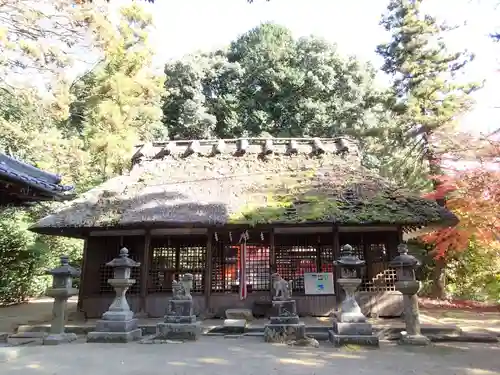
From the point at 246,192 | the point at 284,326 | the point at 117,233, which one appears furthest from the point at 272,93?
the point at 284,326

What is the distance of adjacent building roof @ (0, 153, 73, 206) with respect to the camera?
4.68m

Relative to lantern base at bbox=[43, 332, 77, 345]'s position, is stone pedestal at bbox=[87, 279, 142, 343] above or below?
above

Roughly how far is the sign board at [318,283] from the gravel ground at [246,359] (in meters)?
2.99

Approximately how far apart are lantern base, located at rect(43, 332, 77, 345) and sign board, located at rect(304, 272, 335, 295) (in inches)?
236

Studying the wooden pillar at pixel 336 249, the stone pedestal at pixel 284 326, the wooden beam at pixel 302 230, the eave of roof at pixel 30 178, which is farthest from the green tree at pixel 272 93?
the eave of roof at pixel 30 178

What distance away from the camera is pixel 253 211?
33.1 ft

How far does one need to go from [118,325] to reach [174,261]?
11.6 ft

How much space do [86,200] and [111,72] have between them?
35.1ft

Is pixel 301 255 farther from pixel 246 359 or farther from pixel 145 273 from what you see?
pixel 246 359

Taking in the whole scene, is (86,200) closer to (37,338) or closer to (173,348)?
(37,338)

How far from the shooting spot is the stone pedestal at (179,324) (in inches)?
309

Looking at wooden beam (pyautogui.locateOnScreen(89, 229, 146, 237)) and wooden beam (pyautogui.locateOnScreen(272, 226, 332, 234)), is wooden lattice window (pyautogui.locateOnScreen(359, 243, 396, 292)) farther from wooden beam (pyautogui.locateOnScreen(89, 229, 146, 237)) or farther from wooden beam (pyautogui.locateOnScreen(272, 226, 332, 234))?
wooden beam (pyautogui.locateOnScreen(89, 229, 146, 237))

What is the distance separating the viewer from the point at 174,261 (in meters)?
11.3

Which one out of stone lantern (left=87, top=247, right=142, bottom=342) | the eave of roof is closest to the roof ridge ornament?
stone lantern (left=87, top=247, right=142, bottom=342)
